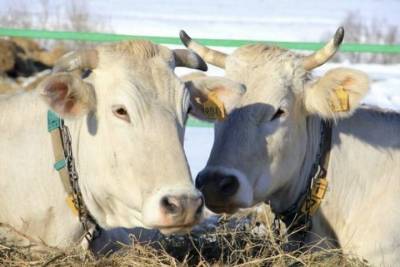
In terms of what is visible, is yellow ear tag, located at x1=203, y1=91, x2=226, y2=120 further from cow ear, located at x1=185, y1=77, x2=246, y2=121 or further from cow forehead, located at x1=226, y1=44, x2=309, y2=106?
cow forehead, located at x1=226, y1=44, x2=309, y2=106

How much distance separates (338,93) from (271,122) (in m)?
0.47

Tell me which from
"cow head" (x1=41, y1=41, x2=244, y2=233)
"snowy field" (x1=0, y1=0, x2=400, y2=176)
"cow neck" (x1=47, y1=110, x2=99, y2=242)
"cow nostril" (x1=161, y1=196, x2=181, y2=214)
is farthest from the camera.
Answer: "snowy field" (x1=0, y1=0, x2=400, y2=176)

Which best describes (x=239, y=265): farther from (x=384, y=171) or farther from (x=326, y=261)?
(x=384, y=171)

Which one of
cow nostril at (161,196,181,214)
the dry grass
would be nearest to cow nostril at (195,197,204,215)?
cow nostril at (161,196,181,214)

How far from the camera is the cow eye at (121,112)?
5.15 m

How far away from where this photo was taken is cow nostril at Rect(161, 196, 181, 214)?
4727 millimetres

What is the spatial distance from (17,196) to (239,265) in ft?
4.52

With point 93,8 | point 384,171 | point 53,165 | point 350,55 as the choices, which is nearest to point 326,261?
point 384,171

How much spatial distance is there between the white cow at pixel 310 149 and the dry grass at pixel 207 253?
266mm

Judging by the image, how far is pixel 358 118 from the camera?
657 cm

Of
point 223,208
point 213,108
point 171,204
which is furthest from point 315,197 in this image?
point 171,204

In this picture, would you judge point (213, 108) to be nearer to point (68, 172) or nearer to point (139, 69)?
point (139, 69)

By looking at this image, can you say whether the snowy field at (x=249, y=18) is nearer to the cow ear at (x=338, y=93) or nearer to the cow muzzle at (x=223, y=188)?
the cow ear at (x=338, y=93)

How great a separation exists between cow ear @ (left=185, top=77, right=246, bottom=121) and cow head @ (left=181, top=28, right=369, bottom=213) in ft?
0.90
